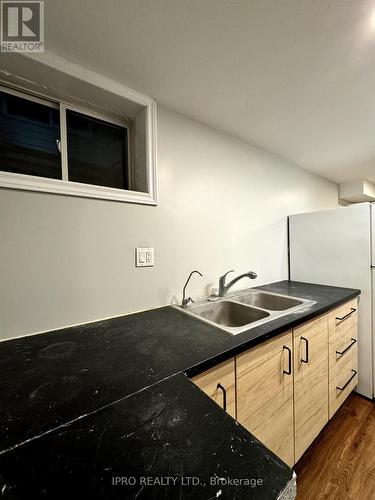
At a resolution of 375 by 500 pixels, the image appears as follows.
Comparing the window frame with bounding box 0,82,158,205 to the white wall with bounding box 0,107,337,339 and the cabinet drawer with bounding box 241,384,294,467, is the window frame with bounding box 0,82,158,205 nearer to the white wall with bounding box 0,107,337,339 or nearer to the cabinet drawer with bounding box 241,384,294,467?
the white wall with bounding box 0,107,337,339

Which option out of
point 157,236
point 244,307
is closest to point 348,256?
point 244,307

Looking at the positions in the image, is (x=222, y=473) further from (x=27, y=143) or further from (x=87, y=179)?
(x=27, y=143)

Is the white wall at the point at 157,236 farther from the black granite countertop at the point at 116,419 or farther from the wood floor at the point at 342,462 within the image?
the wood floor at the point at 342,462

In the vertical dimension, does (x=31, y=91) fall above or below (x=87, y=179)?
above

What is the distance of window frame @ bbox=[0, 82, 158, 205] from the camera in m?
0.94

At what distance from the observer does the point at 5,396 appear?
0.58 metres

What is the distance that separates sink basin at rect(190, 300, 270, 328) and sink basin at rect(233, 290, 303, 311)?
0.12 meters

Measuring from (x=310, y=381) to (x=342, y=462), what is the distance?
19.4 inches

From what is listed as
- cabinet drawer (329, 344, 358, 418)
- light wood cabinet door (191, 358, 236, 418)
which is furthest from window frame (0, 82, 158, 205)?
cabinet drawer (329, 344, 358, 418)

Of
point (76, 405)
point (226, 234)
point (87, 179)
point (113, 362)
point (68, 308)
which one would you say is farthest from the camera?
point (226, 234)

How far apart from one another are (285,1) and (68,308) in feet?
5.02

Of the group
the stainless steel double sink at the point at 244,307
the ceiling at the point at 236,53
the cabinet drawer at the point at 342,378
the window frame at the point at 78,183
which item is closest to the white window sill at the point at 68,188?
the window frame at the point at 78,183

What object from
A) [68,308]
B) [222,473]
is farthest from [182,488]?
[68,308]

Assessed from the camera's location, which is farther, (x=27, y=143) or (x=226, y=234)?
(x=226, y=234)
